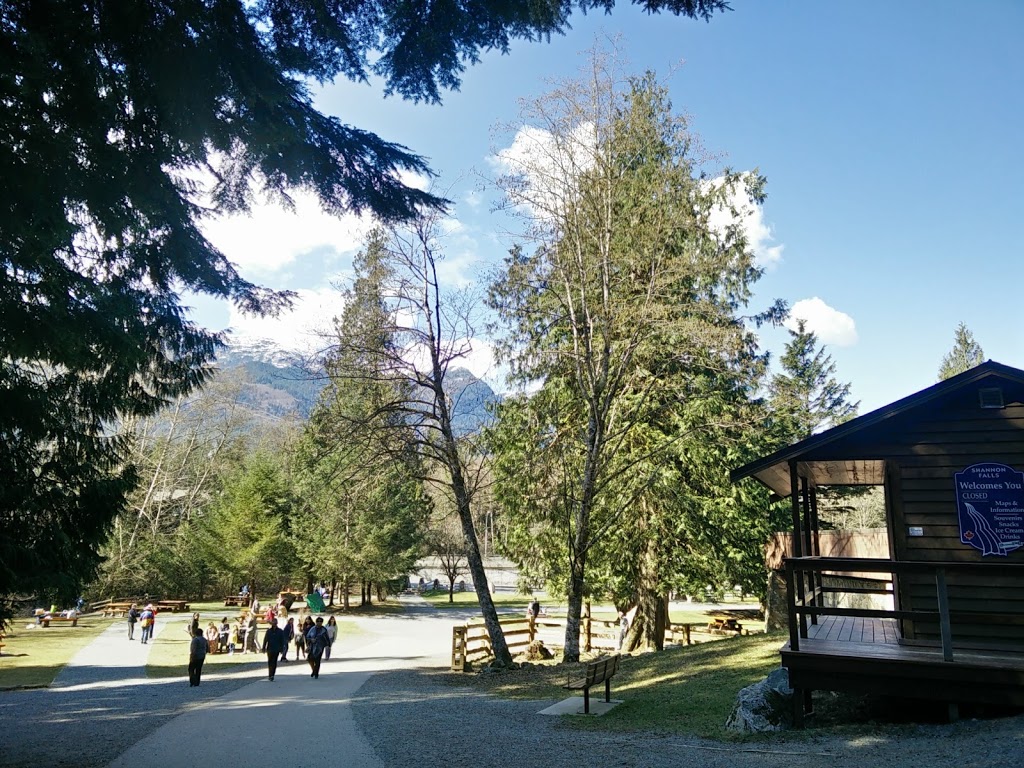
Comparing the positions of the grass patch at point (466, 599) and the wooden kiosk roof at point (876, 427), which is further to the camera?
the grass patch at point (466, 599)

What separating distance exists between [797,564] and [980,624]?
2.73 metres

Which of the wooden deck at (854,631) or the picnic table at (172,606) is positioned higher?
the wooden deck at (854,631)

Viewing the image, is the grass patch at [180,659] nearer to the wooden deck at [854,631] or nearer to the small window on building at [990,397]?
the wooden deck at [854,631]

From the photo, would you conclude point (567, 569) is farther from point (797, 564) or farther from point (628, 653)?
point (797, 564)

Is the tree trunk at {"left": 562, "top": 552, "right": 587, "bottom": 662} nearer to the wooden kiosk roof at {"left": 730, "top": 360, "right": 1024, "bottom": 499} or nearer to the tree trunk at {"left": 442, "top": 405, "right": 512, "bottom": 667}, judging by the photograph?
the tree trunk at {"left": 442, "top": 405, "right": 512, "bottom": 667}

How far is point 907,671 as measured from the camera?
8023mm

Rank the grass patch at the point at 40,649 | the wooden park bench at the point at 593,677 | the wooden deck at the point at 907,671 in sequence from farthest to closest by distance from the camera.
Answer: the grass patch at the point at 40,649 < the wooden park bench at the point at 593,677 < the wooden deck at the point at 907,671

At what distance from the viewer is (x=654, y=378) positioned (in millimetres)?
17344

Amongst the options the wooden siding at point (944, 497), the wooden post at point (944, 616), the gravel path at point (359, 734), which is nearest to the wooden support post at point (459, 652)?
the gravel path at point (359, 734)

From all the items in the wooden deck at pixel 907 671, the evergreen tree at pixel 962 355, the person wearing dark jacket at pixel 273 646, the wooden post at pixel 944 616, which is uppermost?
the evergreen tree at pixel 962 355

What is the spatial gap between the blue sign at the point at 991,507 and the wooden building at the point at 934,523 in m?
0.01

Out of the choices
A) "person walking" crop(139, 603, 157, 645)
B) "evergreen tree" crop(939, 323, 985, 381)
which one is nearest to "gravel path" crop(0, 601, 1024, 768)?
"person walking" crop(139, 603, 157, 645)

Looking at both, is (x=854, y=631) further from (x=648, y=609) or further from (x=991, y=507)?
(x=648, y=609)

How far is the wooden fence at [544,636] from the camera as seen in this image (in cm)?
1903
